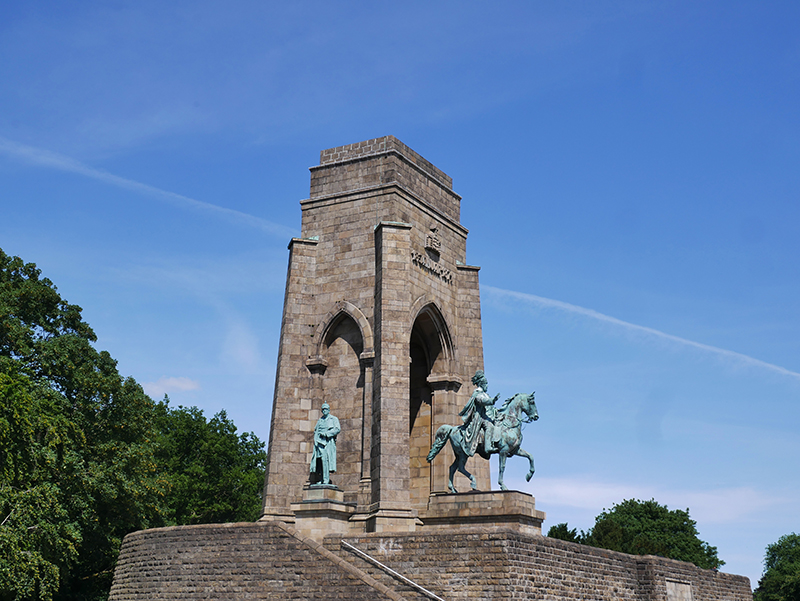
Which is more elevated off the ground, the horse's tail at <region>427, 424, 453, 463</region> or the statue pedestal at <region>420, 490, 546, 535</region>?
the horse's tail at <region>427, 424, 453, 463</region>

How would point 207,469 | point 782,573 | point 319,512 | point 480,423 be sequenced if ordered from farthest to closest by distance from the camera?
point 782,573 < point 207,469 < point 480,423 < point 319,512

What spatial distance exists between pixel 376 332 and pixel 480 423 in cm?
428

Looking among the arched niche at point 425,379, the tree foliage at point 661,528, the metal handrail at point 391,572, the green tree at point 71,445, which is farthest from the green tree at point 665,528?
the metal handrail at point 391,572

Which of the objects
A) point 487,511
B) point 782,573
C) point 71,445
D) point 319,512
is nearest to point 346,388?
point 319,512

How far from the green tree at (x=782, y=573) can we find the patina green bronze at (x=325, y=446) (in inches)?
1560

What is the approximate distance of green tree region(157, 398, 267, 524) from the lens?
135 feet

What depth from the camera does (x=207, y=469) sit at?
42.8 metres

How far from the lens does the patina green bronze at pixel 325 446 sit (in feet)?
68.0

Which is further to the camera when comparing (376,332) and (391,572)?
(376,332)

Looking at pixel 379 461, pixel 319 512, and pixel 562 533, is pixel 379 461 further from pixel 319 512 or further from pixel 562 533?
pixel 562 533

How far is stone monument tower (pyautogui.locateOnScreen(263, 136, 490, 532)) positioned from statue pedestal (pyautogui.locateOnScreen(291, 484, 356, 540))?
105cm

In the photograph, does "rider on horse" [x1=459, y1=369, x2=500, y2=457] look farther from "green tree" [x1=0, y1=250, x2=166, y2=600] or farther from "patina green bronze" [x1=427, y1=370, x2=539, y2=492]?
"green tree" [x1=0, y1=250, x2=166, y2=600]

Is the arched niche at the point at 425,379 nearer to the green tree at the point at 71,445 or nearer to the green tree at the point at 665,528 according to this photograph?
the green tree at the point at 71,445

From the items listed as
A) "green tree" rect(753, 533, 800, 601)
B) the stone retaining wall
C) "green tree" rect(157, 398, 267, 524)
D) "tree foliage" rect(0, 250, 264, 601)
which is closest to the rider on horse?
the stone retaining wall
